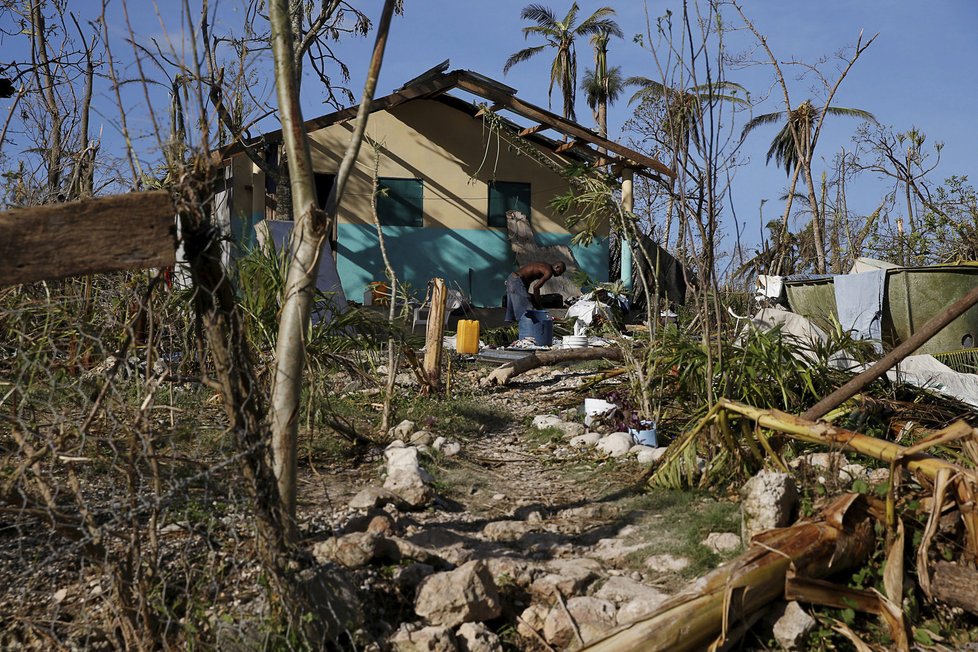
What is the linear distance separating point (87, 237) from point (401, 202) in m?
12.2

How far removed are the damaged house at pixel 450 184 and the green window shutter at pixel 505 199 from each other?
0.02 m

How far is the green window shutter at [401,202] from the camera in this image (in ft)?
47.5

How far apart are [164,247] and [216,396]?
354 cm

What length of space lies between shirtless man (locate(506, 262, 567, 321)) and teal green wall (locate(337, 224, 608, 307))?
142 centimetres

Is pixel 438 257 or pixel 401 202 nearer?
pixel 401 202

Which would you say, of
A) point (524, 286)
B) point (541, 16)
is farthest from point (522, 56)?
point (524, 286)

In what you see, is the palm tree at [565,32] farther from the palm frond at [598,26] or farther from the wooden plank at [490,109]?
the wooden plank at [490,109]

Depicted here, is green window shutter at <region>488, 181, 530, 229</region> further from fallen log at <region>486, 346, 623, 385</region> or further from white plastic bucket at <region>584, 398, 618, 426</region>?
white plastic bucket at <region>584, 398, 618, 426</region>

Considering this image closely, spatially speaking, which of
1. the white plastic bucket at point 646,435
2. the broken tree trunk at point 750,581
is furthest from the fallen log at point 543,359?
the broken tree trunk at point 750,581

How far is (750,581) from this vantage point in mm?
3279

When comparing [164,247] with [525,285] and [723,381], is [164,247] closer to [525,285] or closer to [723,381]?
[723,381]

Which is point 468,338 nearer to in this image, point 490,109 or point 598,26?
point 490,109

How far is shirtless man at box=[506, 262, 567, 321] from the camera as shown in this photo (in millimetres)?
12805

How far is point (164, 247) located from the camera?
2570mm
